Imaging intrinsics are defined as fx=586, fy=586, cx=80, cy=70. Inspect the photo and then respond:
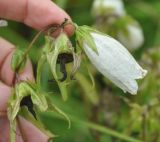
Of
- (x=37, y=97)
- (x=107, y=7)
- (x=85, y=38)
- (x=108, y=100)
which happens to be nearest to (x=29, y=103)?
(x=37, y=97)

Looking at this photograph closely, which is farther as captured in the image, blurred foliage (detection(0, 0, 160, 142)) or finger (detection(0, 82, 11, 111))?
blurred foliage (detection(0, 0, 160, 142))

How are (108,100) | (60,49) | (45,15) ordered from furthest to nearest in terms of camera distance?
(108,100) → (45,15) → (60,49)

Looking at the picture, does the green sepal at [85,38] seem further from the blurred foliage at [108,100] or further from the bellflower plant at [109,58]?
the blurred foliage at [108,100]

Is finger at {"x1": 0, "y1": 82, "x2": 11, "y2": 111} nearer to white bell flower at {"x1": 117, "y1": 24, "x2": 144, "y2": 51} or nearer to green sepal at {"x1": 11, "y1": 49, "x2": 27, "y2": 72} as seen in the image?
green sepal at {"x1": 11, "y1": 49, "x2": 27, "y2": 72}

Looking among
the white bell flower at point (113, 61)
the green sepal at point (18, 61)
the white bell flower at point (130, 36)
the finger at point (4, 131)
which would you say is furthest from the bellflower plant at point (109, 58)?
the white bell flower at point (130, 36)

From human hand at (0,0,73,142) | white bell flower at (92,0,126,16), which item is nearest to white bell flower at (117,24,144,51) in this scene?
white bell flower at (92,0,126,16)

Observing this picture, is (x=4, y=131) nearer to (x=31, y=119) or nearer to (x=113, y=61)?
(x=31, y=119)
